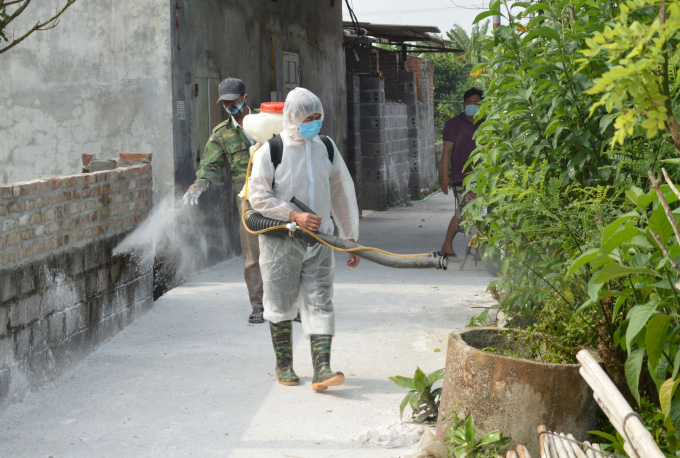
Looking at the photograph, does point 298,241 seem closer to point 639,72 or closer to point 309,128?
point 309,128

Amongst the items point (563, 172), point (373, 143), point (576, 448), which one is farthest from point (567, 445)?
point (373, 143)

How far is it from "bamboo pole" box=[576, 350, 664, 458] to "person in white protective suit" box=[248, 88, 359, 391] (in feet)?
7.01

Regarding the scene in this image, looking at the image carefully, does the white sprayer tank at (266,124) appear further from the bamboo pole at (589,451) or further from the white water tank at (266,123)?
the bamboo pole at (589,451)

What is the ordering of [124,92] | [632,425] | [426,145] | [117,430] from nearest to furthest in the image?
[632,425] → [117,430] → [124,92] → [426,145]

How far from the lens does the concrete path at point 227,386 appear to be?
4566 millimetres

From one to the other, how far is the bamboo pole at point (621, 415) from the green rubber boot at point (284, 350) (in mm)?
2371

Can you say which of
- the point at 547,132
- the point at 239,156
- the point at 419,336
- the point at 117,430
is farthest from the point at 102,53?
the point at 547,132

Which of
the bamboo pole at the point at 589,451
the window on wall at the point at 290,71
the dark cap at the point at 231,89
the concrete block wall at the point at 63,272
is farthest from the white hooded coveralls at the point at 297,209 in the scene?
the window on wall at the point at 290,71

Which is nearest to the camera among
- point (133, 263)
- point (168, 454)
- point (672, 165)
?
point (672, 165)

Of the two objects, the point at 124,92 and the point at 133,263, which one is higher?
the point at 124,92

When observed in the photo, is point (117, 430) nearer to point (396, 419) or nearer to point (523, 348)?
point (396, 419)

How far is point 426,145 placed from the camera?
2141 centimetres

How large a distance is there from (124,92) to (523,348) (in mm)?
5867

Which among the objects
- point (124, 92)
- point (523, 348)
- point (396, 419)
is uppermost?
point (124, 92)
